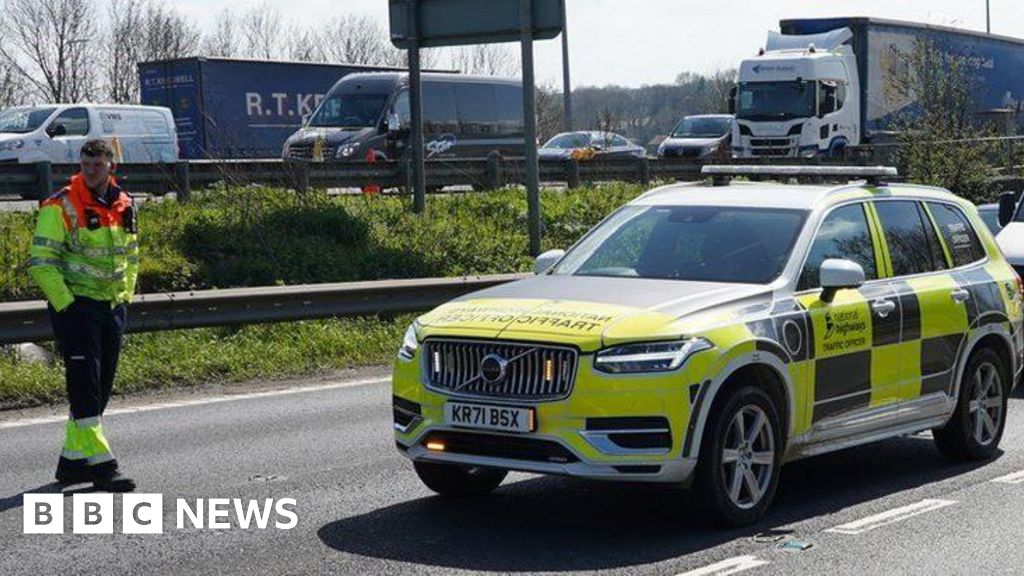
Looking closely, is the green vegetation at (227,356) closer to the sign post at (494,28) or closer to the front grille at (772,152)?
the sign post at (494,28)

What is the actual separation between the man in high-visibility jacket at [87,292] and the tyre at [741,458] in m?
3.15

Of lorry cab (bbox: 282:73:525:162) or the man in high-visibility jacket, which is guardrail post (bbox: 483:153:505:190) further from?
the man in high-visibility jacket

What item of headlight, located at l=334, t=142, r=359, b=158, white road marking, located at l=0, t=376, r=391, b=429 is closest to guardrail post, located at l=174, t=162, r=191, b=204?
white road marking, located at l=0, t=376, r=391, b=429

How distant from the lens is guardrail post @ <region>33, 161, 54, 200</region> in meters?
19.5

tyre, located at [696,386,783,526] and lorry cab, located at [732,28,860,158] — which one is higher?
lorry cab, located at [732,28,860,158]

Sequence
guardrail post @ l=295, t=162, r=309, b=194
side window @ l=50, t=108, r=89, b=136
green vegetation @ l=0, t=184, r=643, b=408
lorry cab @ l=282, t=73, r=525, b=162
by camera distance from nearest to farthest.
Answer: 1. green vegetation @ l=0, t=184, r=643, b=408
2. guardrail post @ l=295, t=162, r=309, b=194
3. side window @ l=50, t=108, r=89, b=136
4. lorry cab @ l=282, t=73, r=525, b=162

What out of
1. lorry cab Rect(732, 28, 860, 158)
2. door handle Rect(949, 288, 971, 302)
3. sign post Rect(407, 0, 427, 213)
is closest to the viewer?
door handle Rect(949, 288, 971, 302)

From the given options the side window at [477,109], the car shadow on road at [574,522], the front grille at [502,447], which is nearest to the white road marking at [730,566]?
the car shadow on road at [574,522]

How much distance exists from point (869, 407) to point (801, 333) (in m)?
0.82

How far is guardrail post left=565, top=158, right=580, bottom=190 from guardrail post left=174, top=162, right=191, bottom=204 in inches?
297

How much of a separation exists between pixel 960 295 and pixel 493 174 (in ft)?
52.5

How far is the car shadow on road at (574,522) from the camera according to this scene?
7680 millimetres

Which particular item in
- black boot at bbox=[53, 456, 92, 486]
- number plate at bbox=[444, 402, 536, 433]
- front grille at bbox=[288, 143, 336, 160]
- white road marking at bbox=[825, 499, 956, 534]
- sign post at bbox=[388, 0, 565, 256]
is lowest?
white road marking at bbox=[825, 499, 956, 534]

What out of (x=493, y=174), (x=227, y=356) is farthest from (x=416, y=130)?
(x=227, y=356)
